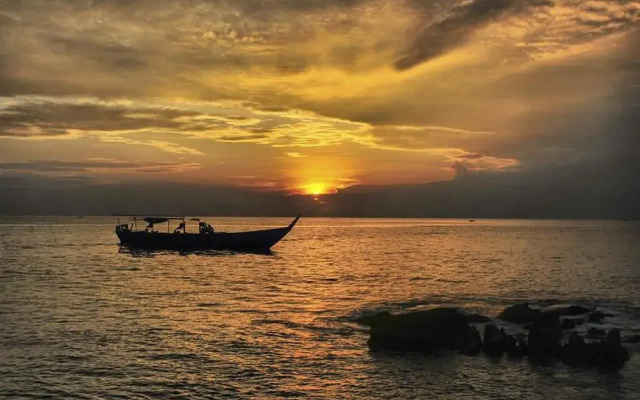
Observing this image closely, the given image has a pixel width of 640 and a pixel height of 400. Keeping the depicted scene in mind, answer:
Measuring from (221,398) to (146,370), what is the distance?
5054mm

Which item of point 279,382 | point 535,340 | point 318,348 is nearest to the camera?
point 279,382

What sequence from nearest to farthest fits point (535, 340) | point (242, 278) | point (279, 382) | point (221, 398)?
point (221, 398) → point (279, 382) → point (535, 340) → point (242, 278)

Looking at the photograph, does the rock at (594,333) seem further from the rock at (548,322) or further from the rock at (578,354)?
the rock at (578,354)

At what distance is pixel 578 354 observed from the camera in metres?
23.2

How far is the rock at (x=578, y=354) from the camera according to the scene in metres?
23.2

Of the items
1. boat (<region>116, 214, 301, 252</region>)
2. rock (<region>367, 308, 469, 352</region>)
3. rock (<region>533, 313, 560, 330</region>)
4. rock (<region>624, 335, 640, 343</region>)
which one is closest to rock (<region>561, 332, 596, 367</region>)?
rock (<region>367, 308, 469, 352</region>)

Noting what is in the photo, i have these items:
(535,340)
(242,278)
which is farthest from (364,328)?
(242,278)

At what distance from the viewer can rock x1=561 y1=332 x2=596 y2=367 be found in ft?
76.0

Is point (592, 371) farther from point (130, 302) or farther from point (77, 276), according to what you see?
point (77, 276)

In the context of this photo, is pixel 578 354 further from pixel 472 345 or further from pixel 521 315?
pixel 521 315

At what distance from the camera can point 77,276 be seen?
58500mm

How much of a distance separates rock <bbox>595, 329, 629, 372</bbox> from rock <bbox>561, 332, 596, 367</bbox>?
28 centimetres

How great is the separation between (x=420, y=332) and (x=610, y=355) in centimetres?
831

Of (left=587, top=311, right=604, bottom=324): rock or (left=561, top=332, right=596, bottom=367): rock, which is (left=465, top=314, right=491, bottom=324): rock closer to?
(left=587, top=311, right=604, bottom=324): rock
